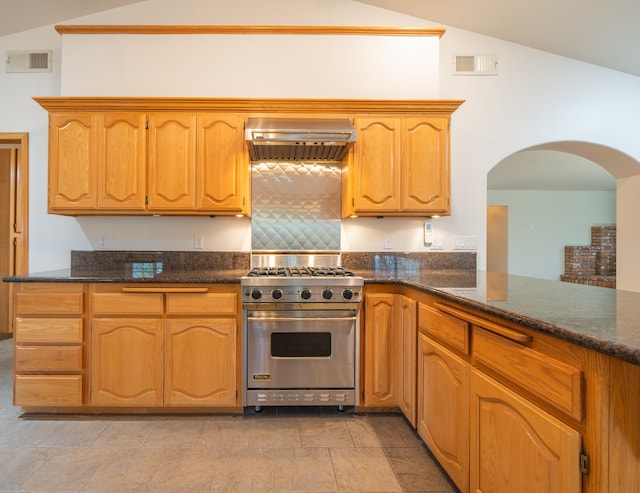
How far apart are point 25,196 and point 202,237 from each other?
1.50m

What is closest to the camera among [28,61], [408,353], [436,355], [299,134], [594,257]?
[436,355]

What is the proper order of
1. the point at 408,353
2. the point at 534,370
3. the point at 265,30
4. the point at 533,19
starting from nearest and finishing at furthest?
the point at 534,370 → the point at 408,353 → the point at 533,19 → the point at 265,30

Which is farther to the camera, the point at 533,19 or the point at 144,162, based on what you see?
the point at 533,19

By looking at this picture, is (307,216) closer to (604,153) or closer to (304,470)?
(304,470)

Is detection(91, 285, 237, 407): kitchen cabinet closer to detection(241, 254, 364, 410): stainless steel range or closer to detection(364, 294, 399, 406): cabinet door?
detection(241, 254, 364, 410): stainless steel range

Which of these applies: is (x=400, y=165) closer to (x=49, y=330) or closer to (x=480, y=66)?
(x=480, y=66)

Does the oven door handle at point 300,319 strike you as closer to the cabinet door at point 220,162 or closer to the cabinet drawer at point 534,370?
the cabinet door at point 220,162

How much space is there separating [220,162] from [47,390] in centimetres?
184

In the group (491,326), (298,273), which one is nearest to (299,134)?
(298,273)

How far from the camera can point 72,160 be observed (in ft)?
8.73

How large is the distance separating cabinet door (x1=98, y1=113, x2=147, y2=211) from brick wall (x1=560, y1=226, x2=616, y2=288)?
341 inches

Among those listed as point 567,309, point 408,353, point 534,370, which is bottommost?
point 408,353

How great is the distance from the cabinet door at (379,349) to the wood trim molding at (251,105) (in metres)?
1.37

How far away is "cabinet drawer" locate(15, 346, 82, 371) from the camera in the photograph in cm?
232
